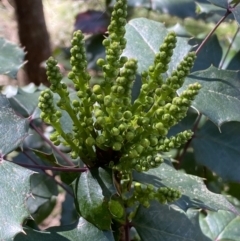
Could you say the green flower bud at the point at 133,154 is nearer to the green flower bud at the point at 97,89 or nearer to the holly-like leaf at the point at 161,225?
the green flower bud at the point at 97,89

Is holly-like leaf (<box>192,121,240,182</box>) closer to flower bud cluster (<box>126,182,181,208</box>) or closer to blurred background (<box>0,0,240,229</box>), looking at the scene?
blurred background (<box>0,0,240,229</box>)

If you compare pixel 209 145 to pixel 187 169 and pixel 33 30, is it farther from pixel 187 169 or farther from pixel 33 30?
pixel 33 30

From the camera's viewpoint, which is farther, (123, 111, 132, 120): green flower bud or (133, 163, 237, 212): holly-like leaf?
(133, 163, 237, 212): holly-like leaf

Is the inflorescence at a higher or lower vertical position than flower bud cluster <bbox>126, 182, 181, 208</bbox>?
higher

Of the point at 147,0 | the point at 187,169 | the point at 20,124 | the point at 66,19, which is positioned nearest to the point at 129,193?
the point at 20,124

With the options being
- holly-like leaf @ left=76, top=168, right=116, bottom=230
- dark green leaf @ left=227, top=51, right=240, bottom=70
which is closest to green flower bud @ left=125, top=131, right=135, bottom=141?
holly-like leaf @ left=76, top=168, right=116, bottom=230

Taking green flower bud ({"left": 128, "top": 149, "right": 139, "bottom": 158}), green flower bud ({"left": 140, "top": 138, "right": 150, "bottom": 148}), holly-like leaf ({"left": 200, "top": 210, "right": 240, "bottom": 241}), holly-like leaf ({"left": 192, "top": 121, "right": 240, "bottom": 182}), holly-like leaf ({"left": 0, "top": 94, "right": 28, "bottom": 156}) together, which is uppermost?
green flower bud ({"left": 140, "top": 138, "right": 150, "bottom": 148})

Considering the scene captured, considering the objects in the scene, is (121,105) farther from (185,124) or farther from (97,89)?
(185,124)

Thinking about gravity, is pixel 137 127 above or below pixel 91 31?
above
